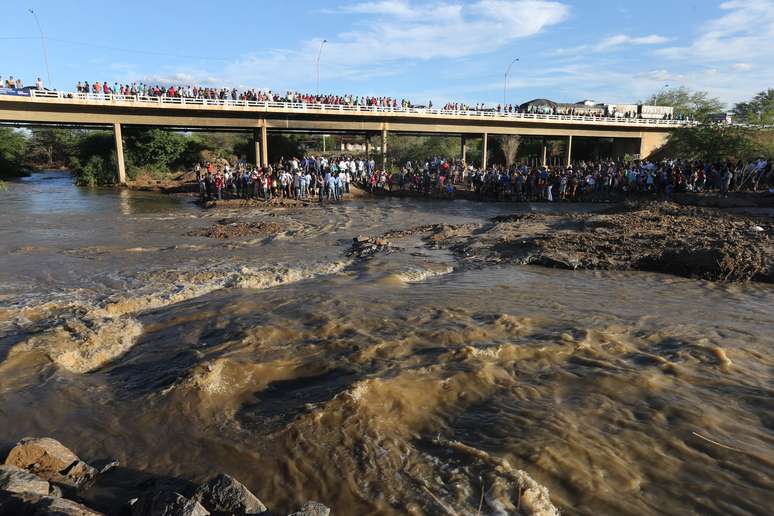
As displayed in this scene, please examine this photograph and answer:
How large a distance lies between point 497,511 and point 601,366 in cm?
295

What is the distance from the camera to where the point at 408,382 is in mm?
5793

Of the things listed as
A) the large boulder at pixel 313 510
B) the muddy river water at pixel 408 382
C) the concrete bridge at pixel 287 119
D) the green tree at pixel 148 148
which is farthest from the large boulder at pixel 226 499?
the green tree at pixel 148 148

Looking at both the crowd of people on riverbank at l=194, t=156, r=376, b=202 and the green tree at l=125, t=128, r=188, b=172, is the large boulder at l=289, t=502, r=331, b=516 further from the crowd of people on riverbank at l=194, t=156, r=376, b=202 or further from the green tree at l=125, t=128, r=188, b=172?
the green tree at l=125, t=128, r=188, b=172

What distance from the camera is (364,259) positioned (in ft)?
41.9

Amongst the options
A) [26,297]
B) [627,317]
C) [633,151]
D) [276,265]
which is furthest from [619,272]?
[633,151]

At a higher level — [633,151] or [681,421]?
[633,151]

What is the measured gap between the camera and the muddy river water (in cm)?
434

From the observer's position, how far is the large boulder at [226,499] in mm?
3520

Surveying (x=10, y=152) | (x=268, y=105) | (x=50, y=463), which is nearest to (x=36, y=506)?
(x=50, y=463)

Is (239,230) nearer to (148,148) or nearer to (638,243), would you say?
(638,243)

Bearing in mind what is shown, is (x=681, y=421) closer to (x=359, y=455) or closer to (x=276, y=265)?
(x=359, y=455)

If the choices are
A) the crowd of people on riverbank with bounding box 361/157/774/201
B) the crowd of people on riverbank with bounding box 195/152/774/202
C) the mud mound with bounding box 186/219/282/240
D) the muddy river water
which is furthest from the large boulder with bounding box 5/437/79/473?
the crowd of people on riverbank with bounding box 361/157/774/201

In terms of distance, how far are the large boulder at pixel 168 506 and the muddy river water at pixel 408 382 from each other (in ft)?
2.86

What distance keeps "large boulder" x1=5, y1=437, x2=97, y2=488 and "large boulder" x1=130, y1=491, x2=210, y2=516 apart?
0.94 metres
